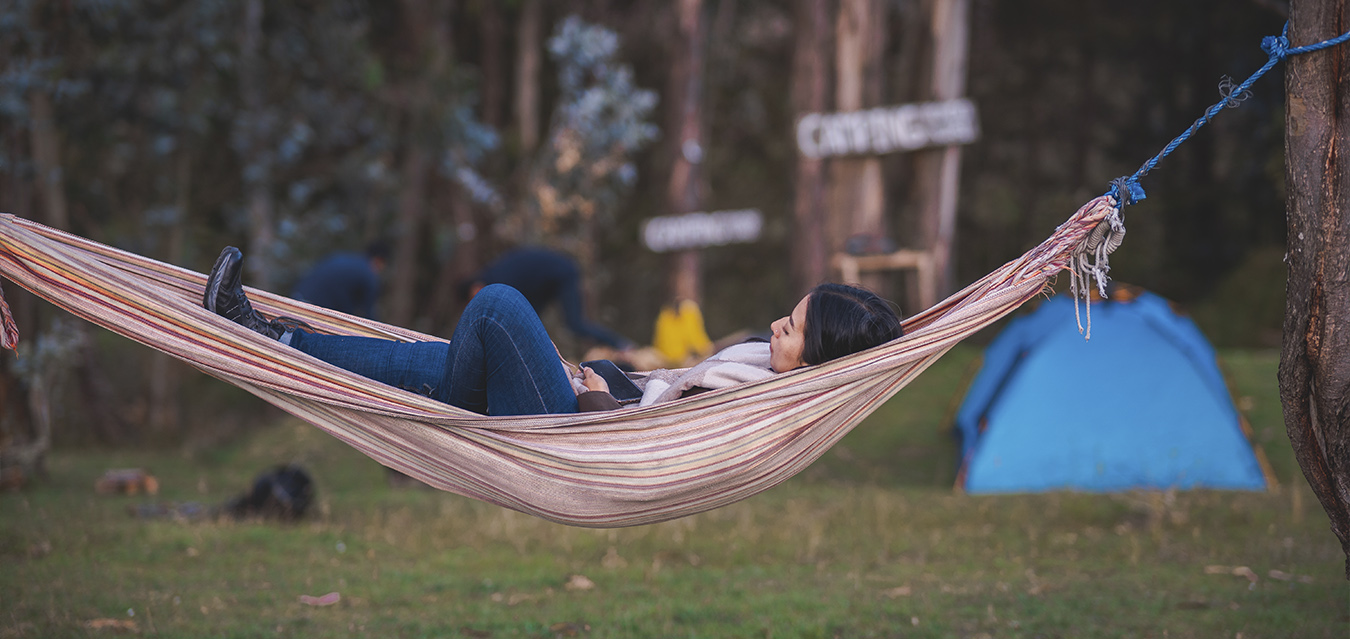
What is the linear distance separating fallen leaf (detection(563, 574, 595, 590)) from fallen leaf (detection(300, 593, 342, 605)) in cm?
68

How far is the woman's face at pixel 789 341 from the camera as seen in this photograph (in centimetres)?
236

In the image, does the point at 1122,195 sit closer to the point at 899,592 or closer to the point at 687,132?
the point at 899,592

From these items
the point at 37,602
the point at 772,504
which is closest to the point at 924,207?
the point at 772,504

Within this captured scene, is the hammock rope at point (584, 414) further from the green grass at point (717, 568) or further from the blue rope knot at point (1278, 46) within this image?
the green grass at point (717, 568)

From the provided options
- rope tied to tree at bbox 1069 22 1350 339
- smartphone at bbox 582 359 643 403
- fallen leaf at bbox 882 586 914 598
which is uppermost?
rope tied to tree at bbox 1069 22 1350 339

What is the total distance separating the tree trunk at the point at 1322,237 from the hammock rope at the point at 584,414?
31 centimetres

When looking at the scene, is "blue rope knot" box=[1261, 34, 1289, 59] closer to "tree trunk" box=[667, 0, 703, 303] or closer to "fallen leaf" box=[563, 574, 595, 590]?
"fallen leaf" box=[563, 574, 595, 590]

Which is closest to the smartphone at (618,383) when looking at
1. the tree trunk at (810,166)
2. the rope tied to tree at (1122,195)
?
the rope tied to tree at (1122,195)

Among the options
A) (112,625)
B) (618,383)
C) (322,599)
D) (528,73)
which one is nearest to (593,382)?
(618,383)

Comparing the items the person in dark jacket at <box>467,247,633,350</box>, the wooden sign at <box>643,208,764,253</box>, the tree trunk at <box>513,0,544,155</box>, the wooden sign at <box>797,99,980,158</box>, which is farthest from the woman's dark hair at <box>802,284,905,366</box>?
the tree trunk at <box>513,0,544,155</box>

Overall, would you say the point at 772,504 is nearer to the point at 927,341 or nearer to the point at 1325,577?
the point at 1325,577

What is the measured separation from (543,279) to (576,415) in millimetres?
3495

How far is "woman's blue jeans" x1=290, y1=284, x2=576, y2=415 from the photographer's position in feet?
7.58

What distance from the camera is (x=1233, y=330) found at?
881cm
